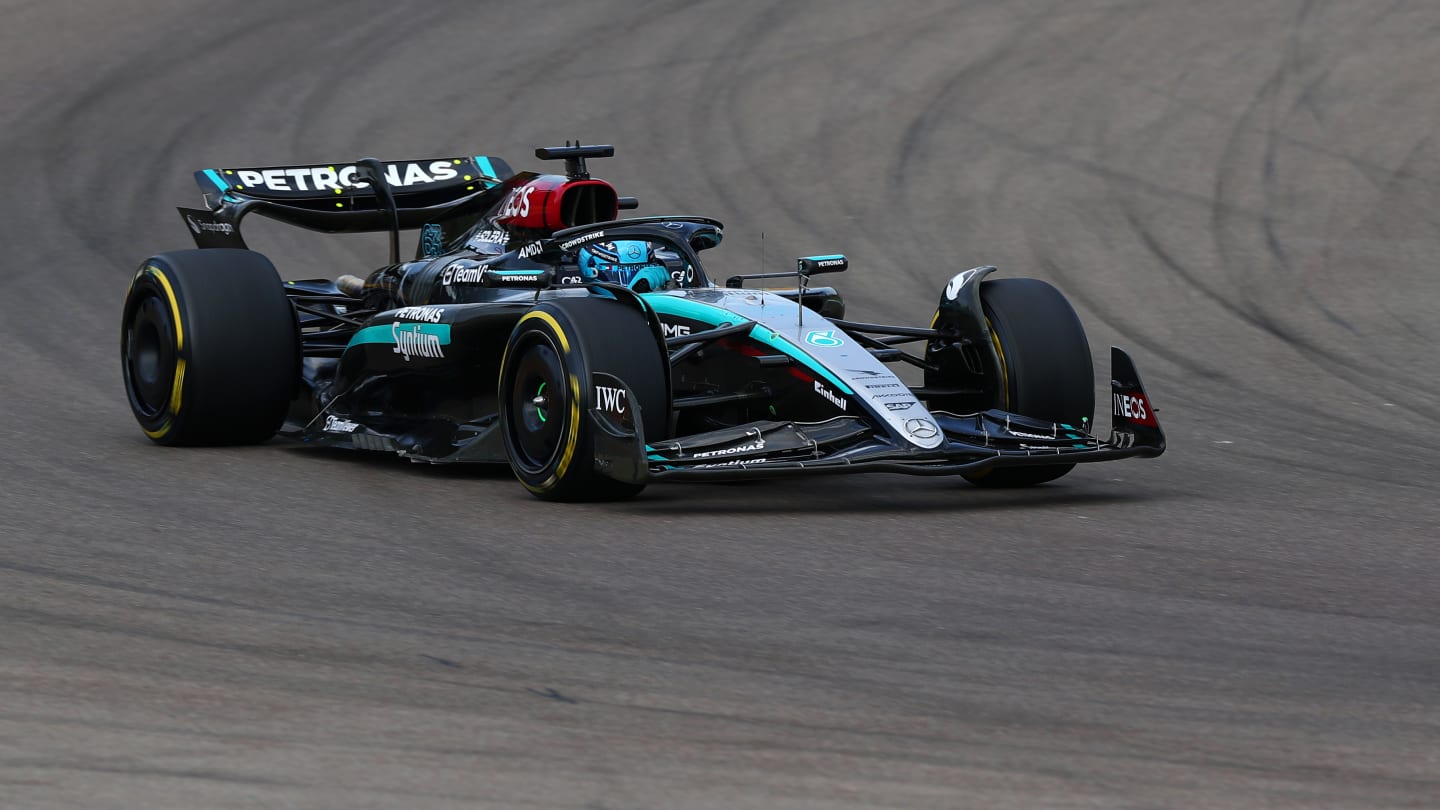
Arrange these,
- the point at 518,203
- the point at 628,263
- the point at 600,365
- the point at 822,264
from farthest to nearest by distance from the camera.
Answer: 1. the point at 518,203
2. the point at 628,263
3. the point at 822,264
4. the point at 600,365

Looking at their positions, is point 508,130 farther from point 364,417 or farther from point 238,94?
point 364,417

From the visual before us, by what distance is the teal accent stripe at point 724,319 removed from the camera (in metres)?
7.89

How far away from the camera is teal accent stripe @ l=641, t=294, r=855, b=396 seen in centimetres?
789

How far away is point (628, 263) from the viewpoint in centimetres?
907

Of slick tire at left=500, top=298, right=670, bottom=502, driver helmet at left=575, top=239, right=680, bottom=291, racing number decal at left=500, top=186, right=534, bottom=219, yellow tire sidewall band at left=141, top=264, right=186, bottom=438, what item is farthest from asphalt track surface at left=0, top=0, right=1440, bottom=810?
racing number decal at left=500, top=186, right=534, bottom=219

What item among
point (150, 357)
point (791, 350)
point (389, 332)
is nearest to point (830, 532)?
point (791, 350)

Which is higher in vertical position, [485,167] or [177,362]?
[485,167]

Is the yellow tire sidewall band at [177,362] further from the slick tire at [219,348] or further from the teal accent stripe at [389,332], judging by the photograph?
the teal accent stripe at [389,332]

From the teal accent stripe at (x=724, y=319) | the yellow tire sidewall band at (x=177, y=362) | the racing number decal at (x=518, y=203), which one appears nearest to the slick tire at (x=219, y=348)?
the yellow tire sidewall band at (x=177, y=362)

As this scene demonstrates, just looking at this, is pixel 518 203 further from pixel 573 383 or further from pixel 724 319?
pixel 573 383

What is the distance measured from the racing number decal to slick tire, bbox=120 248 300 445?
113 cm

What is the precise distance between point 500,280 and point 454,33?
14.2 meters

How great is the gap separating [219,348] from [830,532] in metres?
3.35

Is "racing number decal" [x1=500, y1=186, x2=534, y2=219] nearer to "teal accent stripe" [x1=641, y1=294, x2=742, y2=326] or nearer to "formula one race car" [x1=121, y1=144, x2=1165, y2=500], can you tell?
"formula one race car" [x1=121, y1=144, x2=1165, y2=500]
